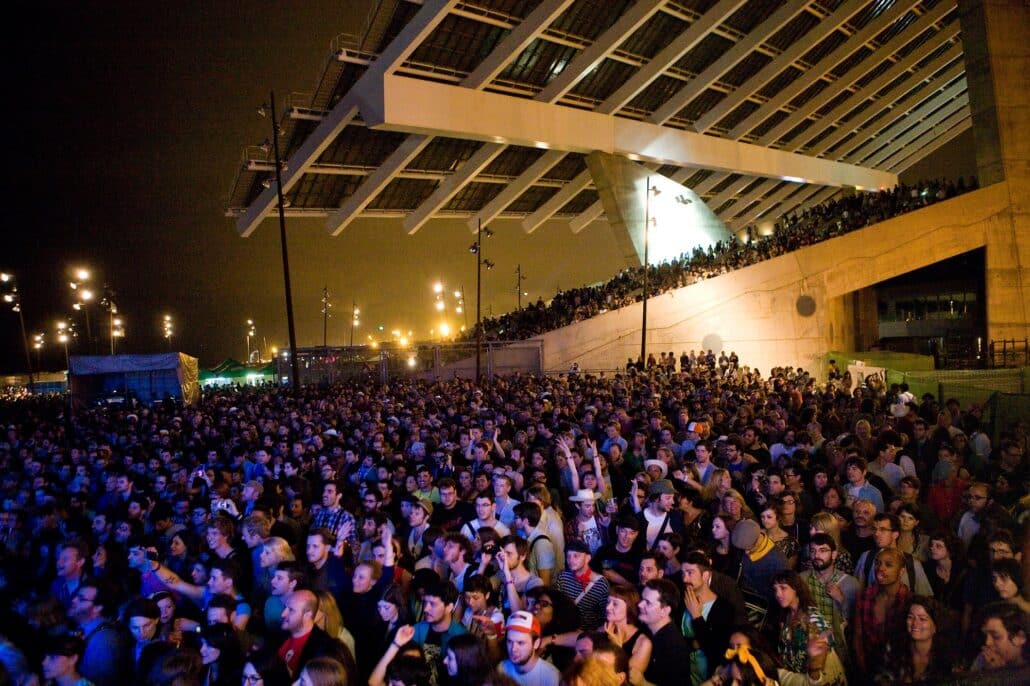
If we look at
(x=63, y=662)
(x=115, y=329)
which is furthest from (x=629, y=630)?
(x=115, y=329)

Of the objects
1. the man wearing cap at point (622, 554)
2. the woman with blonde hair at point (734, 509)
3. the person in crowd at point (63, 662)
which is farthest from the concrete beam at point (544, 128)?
the person in crowd at point (63, 662)

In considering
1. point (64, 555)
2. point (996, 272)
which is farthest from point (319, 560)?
point (996, 272)

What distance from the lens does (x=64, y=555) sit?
5254 millimetres

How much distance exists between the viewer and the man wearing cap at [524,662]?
11.2 feet

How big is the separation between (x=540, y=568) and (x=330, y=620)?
1662 mm

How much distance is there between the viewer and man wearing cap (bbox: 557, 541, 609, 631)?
4.45 m

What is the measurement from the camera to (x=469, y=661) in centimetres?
330

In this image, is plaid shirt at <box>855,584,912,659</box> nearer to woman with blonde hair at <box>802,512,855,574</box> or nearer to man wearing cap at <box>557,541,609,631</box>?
woman with blonde hair at <box>802,512,855,574</box>

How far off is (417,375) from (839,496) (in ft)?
63.6

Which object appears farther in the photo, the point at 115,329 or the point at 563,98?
the point at 115,329

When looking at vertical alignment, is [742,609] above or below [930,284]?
below

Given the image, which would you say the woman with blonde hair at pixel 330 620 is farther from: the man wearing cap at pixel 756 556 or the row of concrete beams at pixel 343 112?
the row of concrete beams at pixel 343 112

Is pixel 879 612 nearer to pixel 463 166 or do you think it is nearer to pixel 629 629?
pixel 629 629

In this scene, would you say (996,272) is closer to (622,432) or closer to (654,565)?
(622,432)
